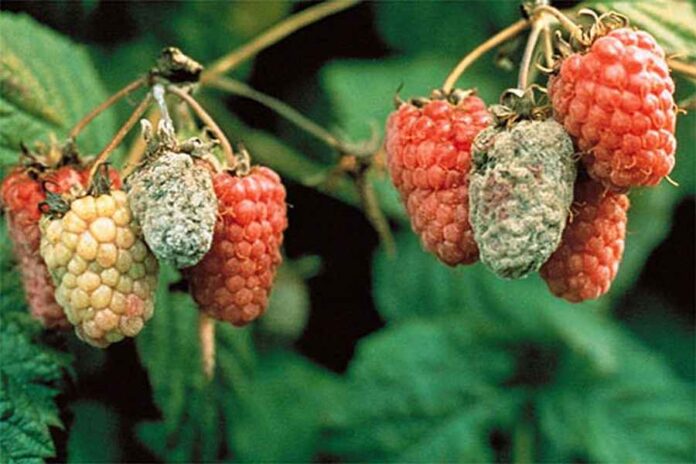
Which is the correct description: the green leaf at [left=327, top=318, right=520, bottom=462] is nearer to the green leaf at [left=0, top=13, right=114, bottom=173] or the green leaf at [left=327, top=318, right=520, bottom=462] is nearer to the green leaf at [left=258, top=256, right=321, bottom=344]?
the green leaf at [left=258, top=256, right=321, bottom=344]

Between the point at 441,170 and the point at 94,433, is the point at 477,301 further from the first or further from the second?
the point at 441,170

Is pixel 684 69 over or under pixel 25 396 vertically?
over

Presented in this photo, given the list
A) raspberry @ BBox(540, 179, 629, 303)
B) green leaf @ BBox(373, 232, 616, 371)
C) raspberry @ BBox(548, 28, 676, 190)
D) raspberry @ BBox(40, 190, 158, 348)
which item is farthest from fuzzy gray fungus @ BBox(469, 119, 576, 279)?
green leaf @ BBox(373, 232, 616, 371)

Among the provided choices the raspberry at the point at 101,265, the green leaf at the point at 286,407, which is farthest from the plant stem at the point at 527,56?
the green leaf at the point at 286,407

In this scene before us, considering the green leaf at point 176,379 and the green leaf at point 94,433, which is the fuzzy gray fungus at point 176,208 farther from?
the green leaf at point 94,433

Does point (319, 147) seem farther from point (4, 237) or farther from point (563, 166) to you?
point (563, 166)

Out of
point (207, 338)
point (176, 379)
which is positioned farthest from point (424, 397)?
point (207, 338)

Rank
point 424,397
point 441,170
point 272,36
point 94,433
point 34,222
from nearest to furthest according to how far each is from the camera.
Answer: point 441,170, point 34,222, point 94,433, point 272,36, point 424,397
